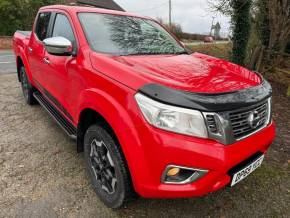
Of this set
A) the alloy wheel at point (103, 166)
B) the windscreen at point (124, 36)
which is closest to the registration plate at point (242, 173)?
the alloy wheel at point (103, 166)

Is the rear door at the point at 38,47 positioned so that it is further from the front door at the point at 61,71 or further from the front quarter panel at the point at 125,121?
the front quarter panel at the point at 125,121

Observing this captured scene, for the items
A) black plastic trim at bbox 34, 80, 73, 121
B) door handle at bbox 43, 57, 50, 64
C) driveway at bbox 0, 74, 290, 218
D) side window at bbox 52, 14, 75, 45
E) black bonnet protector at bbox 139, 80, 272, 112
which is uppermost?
side window at bbox 52, 14, 75, 45

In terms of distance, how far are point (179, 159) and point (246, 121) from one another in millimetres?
652

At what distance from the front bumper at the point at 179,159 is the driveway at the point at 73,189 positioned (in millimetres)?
630

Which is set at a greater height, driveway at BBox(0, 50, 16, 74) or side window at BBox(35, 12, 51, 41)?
side window at BBox(35, 12, 51, 41)

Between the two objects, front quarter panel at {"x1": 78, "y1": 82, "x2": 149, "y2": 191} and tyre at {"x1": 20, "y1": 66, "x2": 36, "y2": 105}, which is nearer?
front quarter panel at {"x1": 78, "y1": 82, "x2": 149, "y2": 191}

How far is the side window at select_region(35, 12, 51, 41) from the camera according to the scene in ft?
13.4

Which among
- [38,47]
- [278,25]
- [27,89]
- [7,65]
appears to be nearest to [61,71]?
[38,47]

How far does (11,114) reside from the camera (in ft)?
15.8

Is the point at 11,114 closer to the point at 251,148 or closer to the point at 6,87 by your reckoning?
the point at 6,87

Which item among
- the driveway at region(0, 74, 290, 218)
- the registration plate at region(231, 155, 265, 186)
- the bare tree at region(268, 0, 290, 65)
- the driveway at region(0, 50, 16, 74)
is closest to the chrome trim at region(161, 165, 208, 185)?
the registration plate at region(231, 155, 265, 186)

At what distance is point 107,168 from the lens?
8.24 feet

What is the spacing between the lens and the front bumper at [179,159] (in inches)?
75.6

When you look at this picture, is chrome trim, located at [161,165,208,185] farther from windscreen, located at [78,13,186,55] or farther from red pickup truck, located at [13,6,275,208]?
windscreen, located at [78,13,186,55]
